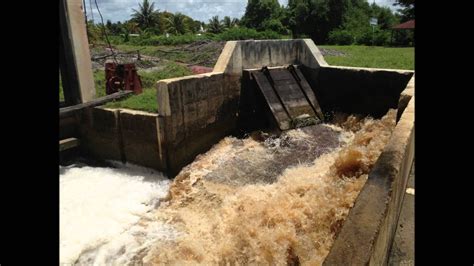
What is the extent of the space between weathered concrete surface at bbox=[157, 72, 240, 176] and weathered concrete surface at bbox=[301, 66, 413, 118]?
2.84m

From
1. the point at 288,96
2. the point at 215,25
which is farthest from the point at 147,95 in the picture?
the point at 215,25

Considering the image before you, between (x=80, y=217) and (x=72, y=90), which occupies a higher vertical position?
(x=72, y=90)

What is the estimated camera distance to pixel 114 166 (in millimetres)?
8445

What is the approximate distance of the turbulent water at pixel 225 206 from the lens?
16.9ft

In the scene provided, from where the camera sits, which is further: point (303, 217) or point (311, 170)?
point (311, 170)

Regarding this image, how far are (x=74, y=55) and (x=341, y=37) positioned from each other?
23319 mm

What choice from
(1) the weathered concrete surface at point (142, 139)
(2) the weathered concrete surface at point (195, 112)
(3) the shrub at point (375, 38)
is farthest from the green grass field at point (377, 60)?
(3) the shrub at point (375, 38)

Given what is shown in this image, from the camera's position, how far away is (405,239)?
408 cm
